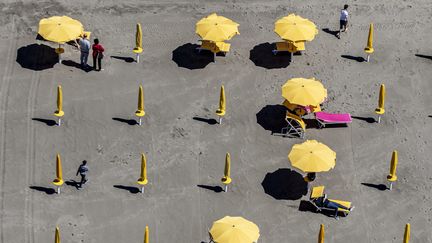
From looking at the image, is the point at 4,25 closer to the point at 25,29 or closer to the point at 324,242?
the point at 25,29

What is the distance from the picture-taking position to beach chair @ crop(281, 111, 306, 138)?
71500 millimetres

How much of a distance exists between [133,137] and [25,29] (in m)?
10.3

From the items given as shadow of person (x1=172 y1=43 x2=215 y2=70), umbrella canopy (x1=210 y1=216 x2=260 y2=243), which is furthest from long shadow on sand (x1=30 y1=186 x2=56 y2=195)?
shadow of person (x1=172 y1=43 x2=215 y2=70)

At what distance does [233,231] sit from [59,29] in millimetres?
15970

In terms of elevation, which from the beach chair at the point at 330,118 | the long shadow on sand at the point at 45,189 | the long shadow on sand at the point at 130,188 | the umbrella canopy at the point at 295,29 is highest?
the umbrella canopy at the point at 295,29

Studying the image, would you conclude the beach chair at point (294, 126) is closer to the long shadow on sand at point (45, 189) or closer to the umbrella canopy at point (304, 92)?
the umbrella canopy at point (304, 92)

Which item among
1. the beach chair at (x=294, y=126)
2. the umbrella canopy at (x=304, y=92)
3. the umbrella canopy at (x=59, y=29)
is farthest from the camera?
the umbrella canopy at (x=59, y=29)

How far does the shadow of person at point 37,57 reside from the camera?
74.8 meters

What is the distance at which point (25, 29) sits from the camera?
77.4m

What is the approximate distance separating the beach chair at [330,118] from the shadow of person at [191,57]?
23.0 feet

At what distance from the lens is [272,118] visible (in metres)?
72.7

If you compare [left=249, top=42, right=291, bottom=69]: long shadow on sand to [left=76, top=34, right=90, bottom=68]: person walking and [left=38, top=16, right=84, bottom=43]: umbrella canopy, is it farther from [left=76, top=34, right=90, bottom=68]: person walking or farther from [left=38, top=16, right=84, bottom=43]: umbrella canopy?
[left=38, top=16, right=84, bottom=43]: umbrella canopy

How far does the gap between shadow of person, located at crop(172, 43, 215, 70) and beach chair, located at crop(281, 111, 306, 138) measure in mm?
6226

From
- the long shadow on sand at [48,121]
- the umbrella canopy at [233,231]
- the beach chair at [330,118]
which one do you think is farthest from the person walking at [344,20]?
the umbrella canopy at [233,231]
